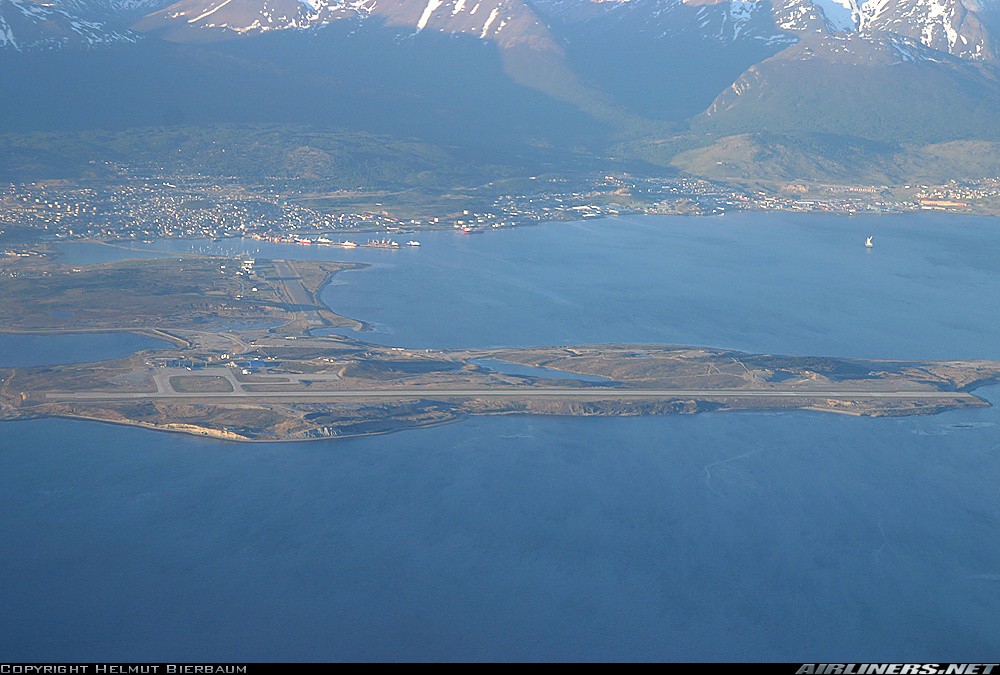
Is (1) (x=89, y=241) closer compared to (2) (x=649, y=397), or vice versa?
(2) (x=649, y=397)

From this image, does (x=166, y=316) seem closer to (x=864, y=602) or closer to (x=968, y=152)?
(x=864, y=602)

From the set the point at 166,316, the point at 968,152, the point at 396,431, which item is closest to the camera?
the point at 396,431

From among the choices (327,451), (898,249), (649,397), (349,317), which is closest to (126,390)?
(327,451)

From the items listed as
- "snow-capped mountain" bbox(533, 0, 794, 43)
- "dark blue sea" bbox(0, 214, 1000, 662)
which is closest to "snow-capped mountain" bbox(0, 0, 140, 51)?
"snow-capped mountain" bbox(533, 0, 794, 43)

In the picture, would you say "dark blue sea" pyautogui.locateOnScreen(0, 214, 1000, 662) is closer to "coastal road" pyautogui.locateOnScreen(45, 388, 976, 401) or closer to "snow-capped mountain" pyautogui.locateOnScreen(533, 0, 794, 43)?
"coastal road" pyautogui.locateOnScreen(45, 388, 976, 401)

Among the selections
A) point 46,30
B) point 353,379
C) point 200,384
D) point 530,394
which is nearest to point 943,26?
point 46,30

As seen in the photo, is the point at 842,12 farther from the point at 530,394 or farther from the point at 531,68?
the point at 530,394

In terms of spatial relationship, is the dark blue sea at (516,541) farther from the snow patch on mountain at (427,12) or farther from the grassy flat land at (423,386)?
the snow patch on mountain at (427,12)
